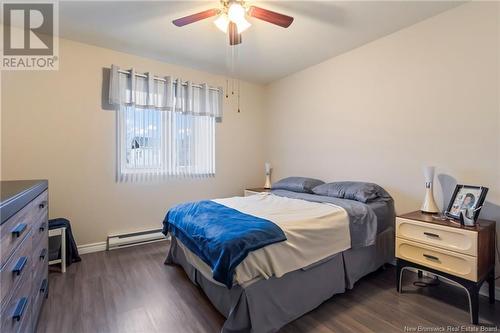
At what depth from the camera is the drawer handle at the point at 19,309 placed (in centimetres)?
108

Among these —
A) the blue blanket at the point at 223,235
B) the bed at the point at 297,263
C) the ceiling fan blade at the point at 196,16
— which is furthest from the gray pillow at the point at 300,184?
the ceiling fan blade at the point at 196,16

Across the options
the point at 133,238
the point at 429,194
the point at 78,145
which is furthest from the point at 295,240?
the point at 78,145

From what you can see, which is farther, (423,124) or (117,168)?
(117,168)

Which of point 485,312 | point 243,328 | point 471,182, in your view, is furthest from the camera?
point 471,182

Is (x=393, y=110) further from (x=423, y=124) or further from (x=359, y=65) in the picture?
(x=359, y=65)

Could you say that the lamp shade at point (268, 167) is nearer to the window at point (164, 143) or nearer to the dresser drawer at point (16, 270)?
the window at point (164, 143)

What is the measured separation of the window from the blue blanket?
136 centimetres

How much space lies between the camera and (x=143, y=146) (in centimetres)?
324

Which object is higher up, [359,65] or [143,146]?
[359,65]

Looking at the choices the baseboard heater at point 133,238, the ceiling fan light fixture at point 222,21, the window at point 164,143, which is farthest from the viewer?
the window at point 164,143

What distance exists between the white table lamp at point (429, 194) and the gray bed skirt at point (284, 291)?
0.58m

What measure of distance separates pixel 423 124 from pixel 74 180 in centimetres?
391

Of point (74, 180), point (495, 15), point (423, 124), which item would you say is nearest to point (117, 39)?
point (74, 180)

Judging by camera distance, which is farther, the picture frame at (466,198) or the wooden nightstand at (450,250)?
the picture frame at (466,198)
